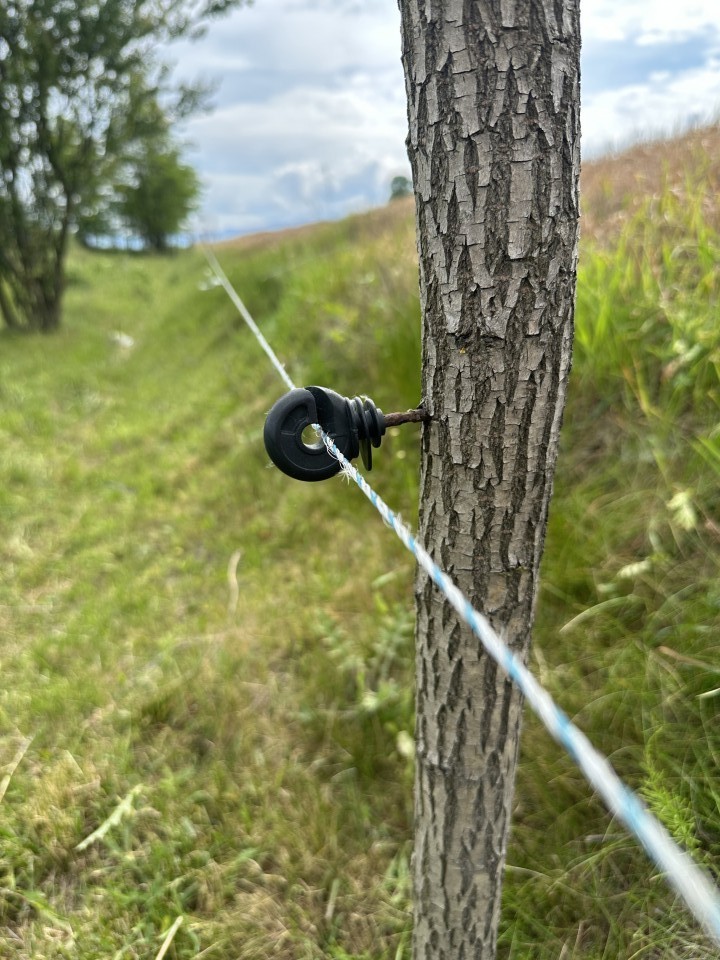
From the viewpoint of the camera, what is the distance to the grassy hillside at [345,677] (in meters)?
1.61

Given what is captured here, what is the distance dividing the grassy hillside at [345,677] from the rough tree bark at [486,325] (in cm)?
49

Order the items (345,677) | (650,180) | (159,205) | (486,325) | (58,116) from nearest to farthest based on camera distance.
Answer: (486,325)
(345,677)
(650,180)
(58,116)
(159,205)

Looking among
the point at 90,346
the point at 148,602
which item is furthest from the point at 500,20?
the point at 90,346

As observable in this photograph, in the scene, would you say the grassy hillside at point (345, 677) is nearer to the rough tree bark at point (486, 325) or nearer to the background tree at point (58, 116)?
the rough tree bark at point (486, 325)

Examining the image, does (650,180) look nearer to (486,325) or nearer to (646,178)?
(646,178)

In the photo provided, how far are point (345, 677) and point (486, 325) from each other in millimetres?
1786

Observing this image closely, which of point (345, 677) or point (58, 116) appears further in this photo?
point (58, 116)

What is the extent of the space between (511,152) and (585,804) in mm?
1662

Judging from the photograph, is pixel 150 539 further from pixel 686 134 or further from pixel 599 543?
pixel 686 134

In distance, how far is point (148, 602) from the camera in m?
3.08

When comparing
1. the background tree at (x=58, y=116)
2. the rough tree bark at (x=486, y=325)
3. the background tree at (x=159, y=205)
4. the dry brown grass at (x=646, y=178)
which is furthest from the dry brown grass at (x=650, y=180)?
the background tree at (x=159, y=205)

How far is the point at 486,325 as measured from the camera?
35.6 inches

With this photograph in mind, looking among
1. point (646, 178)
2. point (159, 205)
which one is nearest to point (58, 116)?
point (646, 178)

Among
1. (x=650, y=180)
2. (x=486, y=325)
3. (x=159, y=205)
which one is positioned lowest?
(x=486, y=325)
